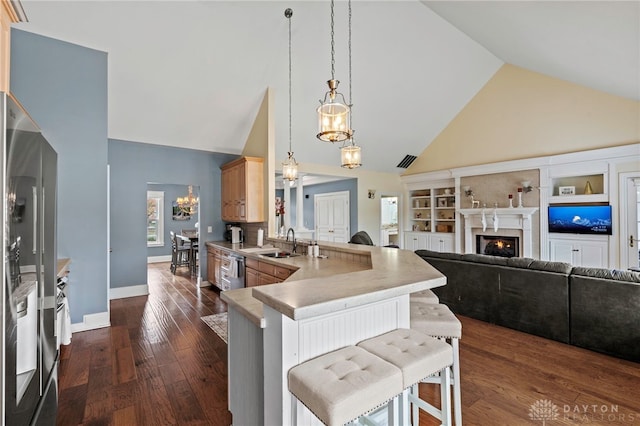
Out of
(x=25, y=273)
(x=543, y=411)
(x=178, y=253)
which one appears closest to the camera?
(x=25, y=273)

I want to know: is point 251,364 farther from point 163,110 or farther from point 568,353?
point 163,110

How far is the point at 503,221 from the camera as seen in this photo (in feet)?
21.9

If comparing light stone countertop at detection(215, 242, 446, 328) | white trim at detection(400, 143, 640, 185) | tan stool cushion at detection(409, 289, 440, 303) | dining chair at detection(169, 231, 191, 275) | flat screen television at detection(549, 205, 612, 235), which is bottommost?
dining chair at detection(169, 231, 191, 275)

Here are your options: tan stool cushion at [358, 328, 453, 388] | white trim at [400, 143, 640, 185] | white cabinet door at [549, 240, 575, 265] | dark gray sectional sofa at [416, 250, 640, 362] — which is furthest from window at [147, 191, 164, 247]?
white cabinet door at [549, 240, 575, 265]

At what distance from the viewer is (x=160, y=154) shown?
562cm

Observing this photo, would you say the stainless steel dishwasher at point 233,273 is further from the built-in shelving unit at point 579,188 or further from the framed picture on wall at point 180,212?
the built-in shelving unit at point 579,188

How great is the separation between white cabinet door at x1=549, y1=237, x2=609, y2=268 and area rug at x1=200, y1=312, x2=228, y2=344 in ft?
20.8

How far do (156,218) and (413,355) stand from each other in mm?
9871

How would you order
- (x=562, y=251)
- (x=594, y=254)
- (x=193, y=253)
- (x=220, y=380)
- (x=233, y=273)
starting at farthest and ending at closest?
(x=193, y=253) < (x=562, y=251) < (x=594, y=254) < (x=233, y=273) < (x=220, y=380)

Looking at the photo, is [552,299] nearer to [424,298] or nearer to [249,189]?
[424,298]

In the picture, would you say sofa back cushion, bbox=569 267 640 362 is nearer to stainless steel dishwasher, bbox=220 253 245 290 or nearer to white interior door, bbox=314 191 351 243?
stainless steel dishwasher, bbox=220 253 245 290

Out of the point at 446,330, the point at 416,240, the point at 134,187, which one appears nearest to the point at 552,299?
the point at 446,330

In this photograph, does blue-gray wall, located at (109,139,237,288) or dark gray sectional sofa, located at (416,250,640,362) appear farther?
blue-gray wall, located at (109,139,237,288)

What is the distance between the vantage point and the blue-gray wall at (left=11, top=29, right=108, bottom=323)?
351cm
